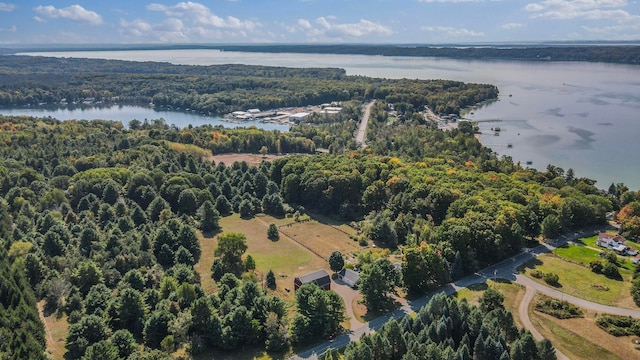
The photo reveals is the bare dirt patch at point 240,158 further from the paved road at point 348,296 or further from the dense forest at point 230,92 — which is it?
the dense forest at point 230,92

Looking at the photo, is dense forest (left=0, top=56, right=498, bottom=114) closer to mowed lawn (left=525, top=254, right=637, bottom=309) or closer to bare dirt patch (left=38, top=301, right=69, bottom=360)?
mowed lawn (left=525, top=254, right=637, bottom=309)

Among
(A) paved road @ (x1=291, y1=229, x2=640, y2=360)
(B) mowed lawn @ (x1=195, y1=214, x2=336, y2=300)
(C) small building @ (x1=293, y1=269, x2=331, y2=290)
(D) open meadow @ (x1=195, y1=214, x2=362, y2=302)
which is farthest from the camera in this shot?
(D) open meadow @ (x1=195, y1=214, x2=362, y2=302)

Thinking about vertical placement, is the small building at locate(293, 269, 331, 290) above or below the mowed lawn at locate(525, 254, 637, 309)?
above

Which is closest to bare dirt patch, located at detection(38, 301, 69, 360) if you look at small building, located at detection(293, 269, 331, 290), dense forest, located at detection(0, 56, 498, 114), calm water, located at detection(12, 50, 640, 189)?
small building, located at detection(293, 269, 331, 290)

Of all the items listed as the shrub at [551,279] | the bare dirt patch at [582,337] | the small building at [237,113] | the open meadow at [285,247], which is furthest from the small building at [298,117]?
the bare dirt patch at [582,337]

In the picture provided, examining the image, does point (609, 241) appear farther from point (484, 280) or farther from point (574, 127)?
point (574, 127)

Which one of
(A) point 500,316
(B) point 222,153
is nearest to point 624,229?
(A) point 500,316

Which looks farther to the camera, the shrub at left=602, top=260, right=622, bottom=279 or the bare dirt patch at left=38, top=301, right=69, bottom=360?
the shrub at left=602, top=260, right=622, bottom=279

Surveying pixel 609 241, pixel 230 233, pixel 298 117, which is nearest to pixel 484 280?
pixel 609 241
